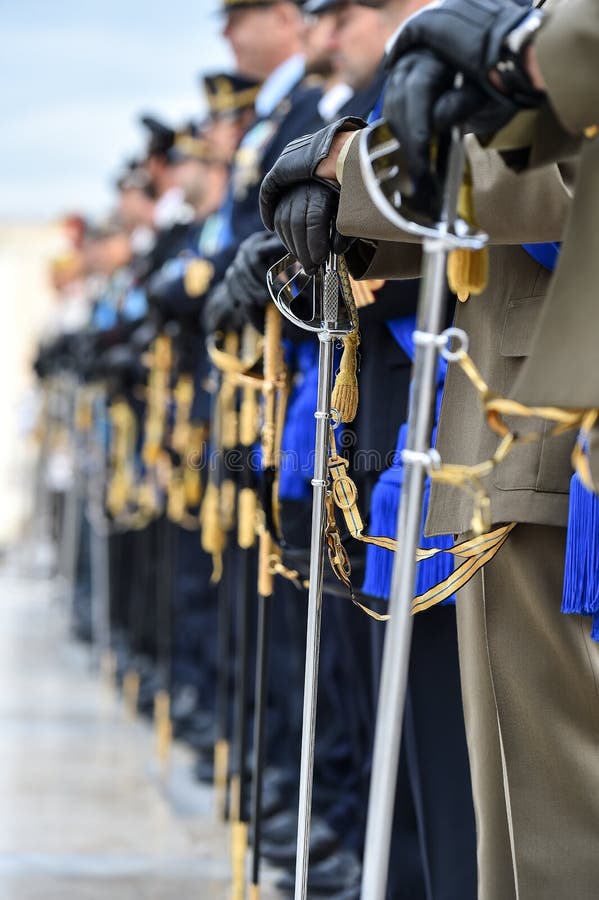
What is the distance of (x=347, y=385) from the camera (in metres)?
1.40

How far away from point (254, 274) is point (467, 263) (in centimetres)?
83

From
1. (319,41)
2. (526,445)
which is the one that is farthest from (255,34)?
(526,445)

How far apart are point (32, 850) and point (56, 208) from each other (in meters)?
9.43

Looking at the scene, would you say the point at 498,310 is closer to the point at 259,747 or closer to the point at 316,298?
the point at 316,298

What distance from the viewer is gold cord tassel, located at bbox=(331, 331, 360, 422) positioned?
1396 mm

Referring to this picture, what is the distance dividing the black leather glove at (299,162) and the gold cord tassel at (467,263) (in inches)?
10.5

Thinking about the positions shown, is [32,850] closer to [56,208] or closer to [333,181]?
[333,181]

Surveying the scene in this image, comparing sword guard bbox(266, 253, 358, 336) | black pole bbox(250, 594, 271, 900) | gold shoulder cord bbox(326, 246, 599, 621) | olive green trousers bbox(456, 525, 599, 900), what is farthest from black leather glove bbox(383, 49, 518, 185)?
black pole bbox(250, 594, 271, 900)

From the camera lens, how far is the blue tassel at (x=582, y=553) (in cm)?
122

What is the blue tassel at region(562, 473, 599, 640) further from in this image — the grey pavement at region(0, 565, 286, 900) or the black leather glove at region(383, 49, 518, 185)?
the grey pavement at region(0, 565, 286, 900)

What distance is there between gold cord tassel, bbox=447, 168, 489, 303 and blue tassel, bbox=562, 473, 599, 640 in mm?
270

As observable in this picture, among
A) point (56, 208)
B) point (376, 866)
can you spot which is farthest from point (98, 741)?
point (56, 208)

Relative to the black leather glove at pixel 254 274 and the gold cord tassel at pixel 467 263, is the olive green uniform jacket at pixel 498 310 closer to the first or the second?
the gold cord tassel at pixel 467 263

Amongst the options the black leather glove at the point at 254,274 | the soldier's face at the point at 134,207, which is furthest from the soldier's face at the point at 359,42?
the soldier's face at the point at 134,207
